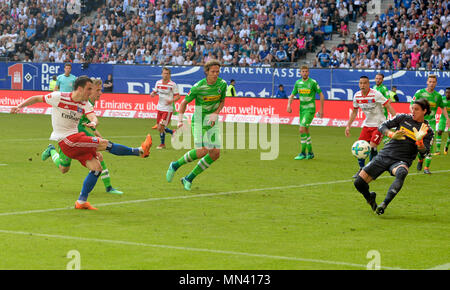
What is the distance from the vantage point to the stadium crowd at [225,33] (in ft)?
115

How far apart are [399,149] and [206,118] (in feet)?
13.1

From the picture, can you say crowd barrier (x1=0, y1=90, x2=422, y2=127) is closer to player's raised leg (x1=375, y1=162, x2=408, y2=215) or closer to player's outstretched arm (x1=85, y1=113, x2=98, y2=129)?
player's raised leg (x1=375, y1=162, x2=408, y2=215)

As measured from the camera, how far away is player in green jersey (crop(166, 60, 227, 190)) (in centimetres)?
1383

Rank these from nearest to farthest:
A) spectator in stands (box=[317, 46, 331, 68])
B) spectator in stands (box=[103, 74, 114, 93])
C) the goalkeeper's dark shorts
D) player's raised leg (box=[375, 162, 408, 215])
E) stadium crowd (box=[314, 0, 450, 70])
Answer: player's raised leg (box=[375, 162, 408, 215]) < the goalkeeper's dark shorts < stadium crowd (box=[314, 0, 450, 70]) < spectator in stands (box=[317, 46, 331, 68]) < spectator in stands (box=[103, 74, 114, 93])

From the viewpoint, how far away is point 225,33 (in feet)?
134

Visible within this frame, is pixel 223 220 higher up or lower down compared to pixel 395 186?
lower down

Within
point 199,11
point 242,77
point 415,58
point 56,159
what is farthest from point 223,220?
point 199,11

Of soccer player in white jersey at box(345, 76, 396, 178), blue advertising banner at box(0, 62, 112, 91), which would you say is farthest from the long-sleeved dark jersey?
blue advertising banner at box(0, 62, 112, 91)

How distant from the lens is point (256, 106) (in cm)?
3219

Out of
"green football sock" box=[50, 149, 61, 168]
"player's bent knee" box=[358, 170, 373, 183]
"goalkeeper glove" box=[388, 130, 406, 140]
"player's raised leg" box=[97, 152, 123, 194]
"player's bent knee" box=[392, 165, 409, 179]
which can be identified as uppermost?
"goalkeeper glove" box=[388, 130, 406, 140]

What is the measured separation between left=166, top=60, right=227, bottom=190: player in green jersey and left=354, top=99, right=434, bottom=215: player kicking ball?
342 centimetres

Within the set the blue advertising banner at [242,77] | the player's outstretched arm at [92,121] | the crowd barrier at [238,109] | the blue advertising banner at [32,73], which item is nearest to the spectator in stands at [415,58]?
the blue advertising banner at [242,77]

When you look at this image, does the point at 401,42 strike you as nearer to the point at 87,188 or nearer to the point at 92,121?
the point at 92,121

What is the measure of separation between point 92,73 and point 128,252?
35.2 m
